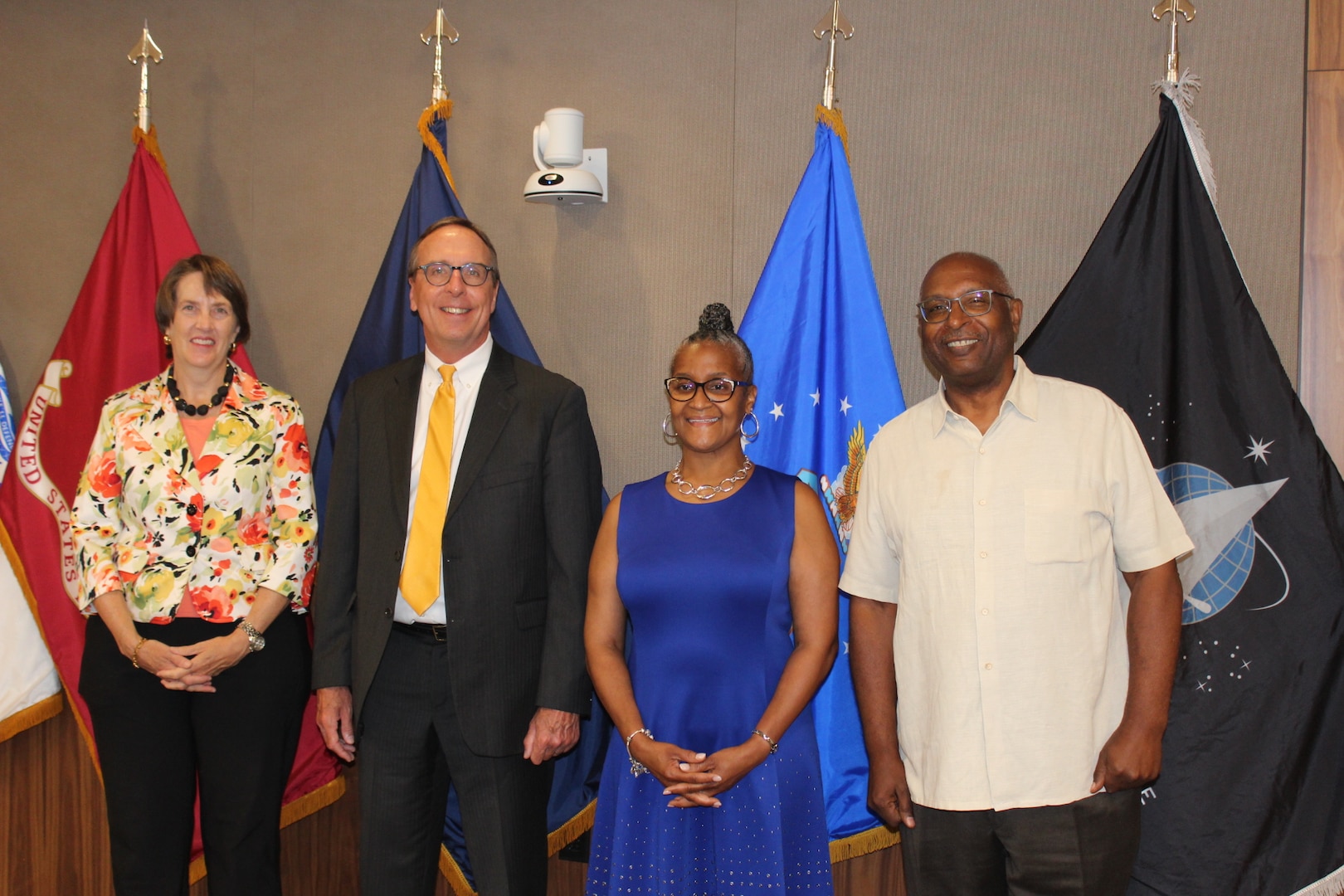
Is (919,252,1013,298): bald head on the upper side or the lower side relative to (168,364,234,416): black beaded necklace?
upper

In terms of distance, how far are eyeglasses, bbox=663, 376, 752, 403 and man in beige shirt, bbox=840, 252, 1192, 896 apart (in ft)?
1.23

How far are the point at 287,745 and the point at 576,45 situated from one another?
2.08m

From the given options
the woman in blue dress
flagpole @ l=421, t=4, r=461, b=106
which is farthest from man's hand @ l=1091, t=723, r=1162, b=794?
flagpole @ l=421, t=4, r=461, b=106

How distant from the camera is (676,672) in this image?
6.59ft

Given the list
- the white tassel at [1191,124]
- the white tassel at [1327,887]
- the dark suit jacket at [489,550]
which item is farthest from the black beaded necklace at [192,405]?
the white tassel at [1327,887]

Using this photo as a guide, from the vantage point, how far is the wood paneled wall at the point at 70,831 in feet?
10.0

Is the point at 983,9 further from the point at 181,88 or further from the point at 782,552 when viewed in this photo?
the point at 181,88

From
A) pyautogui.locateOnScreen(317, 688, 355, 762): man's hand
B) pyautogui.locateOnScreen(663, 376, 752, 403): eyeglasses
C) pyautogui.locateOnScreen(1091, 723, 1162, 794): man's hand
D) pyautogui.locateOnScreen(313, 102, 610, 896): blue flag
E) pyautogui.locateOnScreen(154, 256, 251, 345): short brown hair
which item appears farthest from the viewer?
pyautogui.locateOnScreen(313, 102, 610, 896): blue flag

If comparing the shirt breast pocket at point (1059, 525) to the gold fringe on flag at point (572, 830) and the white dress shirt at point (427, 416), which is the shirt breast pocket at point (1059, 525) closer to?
the white dress shirt at point (427, 416)

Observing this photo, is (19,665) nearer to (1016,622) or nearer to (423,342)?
(423,342)

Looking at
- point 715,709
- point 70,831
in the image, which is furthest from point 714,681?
point 70,831

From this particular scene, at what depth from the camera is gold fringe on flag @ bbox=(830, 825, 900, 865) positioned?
2551 millimetres

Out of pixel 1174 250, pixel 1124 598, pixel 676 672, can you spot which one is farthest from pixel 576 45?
pixel 1124 598

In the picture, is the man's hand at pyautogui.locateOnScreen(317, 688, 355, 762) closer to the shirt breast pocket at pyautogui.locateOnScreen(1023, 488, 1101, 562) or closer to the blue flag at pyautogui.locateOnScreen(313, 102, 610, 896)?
the blue flag at pyautogui.locateOnScreen(313, 102, 610, 896)
